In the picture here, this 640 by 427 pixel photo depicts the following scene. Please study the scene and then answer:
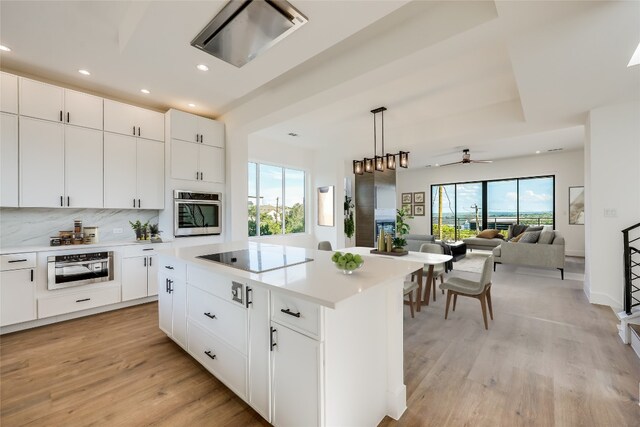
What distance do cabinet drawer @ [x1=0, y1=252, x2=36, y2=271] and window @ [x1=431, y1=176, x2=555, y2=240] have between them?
32.6 ft

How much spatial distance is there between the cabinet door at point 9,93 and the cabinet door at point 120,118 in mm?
796

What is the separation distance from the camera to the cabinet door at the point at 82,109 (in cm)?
334

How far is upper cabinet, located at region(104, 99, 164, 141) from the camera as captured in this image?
144 inches

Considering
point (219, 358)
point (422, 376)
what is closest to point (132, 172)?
point (219, 358)

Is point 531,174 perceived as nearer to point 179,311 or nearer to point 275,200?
point 275,200

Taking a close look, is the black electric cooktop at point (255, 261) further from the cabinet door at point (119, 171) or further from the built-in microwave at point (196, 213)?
the cabinet door at point (119, 171)

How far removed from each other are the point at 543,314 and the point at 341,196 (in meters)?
4.22

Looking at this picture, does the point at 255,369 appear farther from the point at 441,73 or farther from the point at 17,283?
the point at 441,73

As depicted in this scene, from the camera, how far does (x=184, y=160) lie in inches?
162

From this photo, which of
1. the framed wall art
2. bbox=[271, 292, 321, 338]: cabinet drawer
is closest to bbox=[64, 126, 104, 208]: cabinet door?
bbox=[271, 292, 321, 338]: cabinet drawer

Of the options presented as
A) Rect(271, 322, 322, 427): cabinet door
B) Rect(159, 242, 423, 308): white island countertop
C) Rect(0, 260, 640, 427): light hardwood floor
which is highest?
Rect(159, 242, 423, 308): white island countertop

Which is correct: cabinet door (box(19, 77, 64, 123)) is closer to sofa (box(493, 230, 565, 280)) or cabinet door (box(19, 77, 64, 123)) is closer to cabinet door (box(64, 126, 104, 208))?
cabinet door (box(64, 126, 104, 208))

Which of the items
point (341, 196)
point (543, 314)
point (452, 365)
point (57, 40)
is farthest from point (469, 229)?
point (57, 40)

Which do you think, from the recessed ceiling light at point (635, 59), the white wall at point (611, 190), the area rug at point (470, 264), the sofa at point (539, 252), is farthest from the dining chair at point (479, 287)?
the sofa at point (539, 252)
